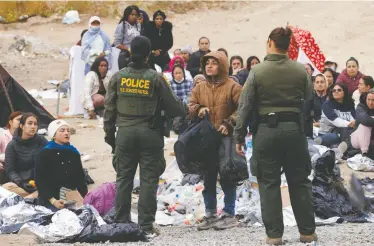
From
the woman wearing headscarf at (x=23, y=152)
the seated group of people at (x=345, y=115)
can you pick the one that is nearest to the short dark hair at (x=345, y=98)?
the seated group of people at (x=345, y=115)

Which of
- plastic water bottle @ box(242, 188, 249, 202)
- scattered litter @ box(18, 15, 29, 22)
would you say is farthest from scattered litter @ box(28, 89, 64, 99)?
plastic water bottle @ box(242, 188, 249, 202)

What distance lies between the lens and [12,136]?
39.1 feet

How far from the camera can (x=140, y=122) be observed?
8812 mm

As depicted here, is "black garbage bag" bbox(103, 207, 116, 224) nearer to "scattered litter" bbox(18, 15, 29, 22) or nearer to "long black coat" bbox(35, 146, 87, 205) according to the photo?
"long black coat" bbox(35, 146, 87, 205)

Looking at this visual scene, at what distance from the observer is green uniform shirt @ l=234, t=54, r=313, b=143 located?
314 inches

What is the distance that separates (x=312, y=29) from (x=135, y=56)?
17.2m

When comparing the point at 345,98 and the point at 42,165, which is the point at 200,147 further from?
the point at 345,98

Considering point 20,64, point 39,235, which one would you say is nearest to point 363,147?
point 39,235

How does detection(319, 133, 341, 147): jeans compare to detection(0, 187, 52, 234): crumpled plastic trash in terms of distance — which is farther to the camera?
detection(319, 133, 341, 147): jeans

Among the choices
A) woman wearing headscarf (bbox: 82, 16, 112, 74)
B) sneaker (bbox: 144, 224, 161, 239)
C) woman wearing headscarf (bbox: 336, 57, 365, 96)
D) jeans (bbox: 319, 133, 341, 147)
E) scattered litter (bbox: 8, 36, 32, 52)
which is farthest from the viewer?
scattered litter (bbox: 8, 36, 32, 52)

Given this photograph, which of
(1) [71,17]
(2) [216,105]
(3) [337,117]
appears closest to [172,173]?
(3) [337,117]

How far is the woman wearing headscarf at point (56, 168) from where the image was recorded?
33.2 feet

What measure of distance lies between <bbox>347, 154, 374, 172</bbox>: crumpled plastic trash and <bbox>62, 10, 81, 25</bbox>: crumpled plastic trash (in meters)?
15.4

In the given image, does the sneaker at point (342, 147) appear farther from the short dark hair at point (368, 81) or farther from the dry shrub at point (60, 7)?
the dry shrub at point (60, 7)
